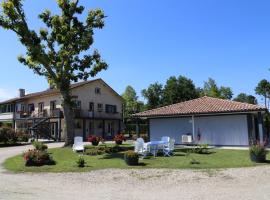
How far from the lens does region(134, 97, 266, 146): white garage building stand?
2458 cm

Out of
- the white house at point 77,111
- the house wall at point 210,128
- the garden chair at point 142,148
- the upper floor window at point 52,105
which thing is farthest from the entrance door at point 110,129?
the garden chair at point 142,148

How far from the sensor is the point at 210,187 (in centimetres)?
1102

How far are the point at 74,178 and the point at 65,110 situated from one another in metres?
14.0

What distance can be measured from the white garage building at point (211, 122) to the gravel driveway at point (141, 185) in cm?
1013

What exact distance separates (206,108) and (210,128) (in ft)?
5.41

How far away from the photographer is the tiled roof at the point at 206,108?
2436 cm

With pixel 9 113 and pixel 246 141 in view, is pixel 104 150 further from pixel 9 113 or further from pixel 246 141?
pixel 9 113

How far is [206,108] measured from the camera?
26781 mm

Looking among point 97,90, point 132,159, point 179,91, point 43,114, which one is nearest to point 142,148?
point 132,159

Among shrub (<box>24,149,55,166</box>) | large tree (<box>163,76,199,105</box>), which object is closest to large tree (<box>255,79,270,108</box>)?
large tree (<box>163,76,199,105</box>)

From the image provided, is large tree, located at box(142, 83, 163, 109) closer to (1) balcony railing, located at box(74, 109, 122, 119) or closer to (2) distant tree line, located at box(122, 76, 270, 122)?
(2) distant tree line, located at box(122, 76, 270, 122)

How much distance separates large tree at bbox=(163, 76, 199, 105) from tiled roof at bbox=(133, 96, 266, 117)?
30.1m

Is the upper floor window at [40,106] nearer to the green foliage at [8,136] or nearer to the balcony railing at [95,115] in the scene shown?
the balcony railing at [95,115]

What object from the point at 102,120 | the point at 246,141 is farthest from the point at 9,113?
the point at 246,141
